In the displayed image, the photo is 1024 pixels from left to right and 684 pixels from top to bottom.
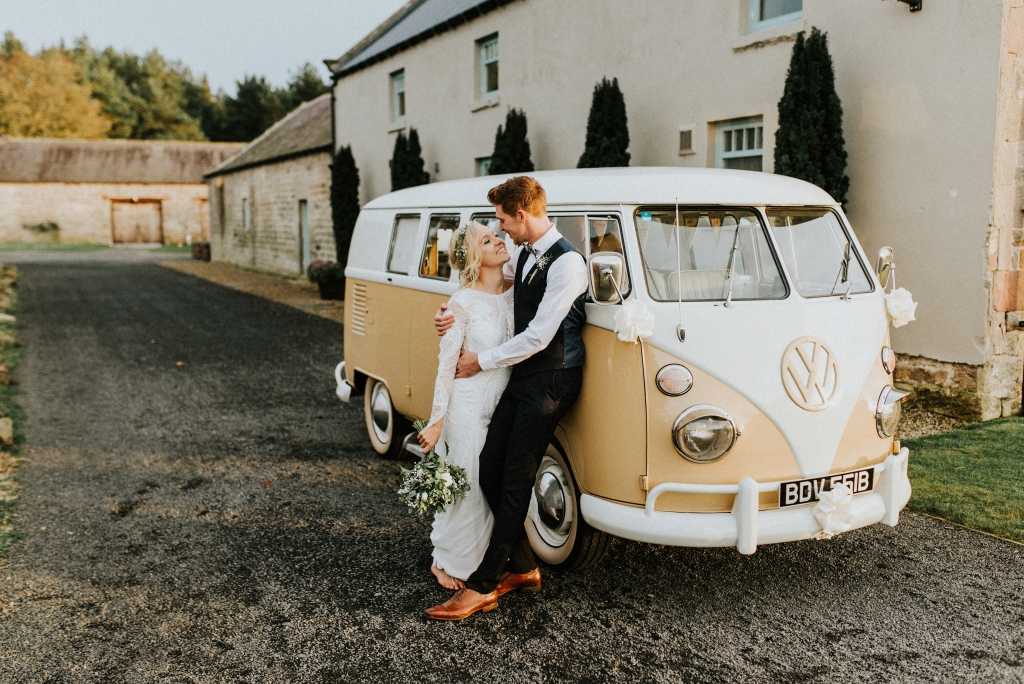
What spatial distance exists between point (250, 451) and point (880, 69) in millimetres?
7134

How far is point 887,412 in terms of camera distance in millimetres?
4293

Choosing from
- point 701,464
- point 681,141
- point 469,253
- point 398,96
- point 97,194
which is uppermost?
point 398,96

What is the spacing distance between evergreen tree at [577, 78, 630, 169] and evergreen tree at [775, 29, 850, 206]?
3132 mm

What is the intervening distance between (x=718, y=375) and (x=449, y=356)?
1.28 metres

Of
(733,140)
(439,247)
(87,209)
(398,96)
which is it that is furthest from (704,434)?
(87,209)

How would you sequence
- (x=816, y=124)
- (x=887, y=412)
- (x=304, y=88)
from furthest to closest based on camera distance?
(x=304, y=88)
(x=816, y=124)
(x=887, y=412)

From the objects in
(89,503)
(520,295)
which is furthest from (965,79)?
(89,503)

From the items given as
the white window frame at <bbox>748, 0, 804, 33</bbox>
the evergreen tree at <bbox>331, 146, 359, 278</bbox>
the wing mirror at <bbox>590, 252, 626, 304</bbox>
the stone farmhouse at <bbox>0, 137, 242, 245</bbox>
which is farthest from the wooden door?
the wing mirror at <bbox>590, 252, 626, 304</bbox>

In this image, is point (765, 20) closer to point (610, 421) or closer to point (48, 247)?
point (610, 421)

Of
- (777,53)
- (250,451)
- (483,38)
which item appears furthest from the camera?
(483,38)

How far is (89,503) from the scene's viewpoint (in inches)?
232

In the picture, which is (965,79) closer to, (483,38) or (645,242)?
(645,242)

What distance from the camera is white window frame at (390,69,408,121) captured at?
19994 mm

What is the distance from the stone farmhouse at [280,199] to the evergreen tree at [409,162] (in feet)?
16.4
